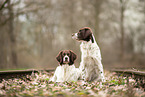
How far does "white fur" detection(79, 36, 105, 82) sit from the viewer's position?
5.73 metres

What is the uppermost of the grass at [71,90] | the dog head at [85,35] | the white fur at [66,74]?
the dog head at [85,35]

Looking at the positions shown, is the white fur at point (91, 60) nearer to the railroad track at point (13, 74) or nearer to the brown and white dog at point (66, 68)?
the brown and white dog at point (66, 68)

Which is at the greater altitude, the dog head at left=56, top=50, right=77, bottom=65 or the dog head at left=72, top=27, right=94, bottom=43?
the dog head at left=72, top=27, right=94, bottom=43

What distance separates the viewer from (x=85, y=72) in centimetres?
611

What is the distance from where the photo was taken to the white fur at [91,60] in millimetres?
5727

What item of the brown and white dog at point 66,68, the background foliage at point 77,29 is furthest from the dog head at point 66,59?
the background foliage at point 77,29

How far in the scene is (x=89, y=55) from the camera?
5770mm

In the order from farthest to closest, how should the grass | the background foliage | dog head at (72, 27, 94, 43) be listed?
the background foliage < dog head at (72, 27, 94, 43) < the grass

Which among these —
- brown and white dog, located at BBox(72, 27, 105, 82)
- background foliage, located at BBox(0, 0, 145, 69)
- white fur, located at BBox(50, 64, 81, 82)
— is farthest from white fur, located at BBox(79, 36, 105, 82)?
background foliage, located at BBox(0, 0, 145, 69)

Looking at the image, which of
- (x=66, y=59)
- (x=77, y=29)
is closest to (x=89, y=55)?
(x=66, y=59)

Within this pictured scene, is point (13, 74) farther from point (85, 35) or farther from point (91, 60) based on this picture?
point (85, 35)

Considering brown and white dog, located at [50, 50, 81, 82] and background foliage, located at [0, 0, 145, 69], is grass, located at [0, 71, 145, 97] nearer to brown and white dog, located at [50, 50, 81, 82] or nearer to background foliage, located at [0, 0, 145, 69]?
brown and white dog, located at [50, 50, 81, 82]

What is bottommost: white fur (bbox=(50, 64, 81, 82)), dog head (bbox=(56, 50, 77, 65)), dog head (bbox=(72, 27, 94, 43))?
white fur (bbox=(50, 64, 81, 82))

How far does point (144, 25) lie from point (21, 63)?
1657cm
